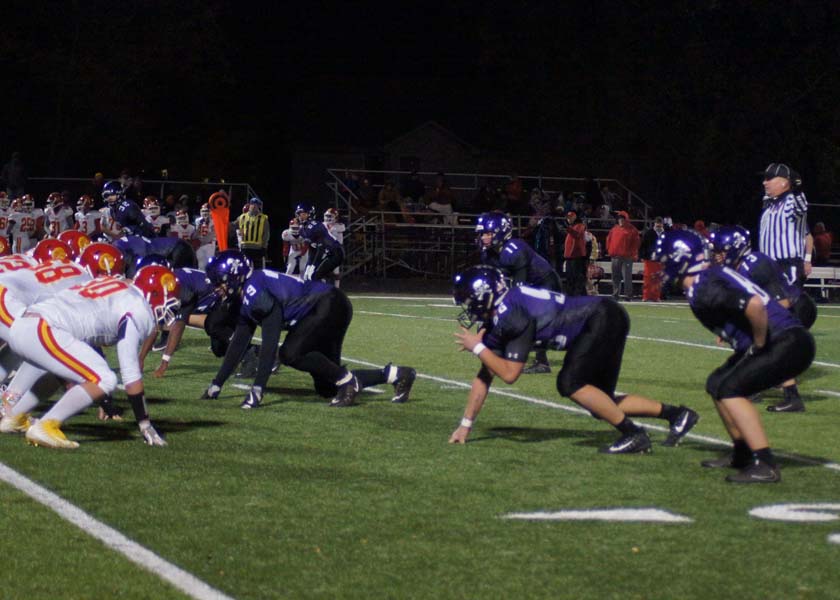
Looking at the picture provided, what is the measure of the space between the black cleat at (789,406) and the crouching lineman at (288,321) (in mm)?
3013

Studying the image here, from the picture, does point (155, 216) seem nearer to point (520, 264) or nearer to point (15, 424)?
point (520, 264)

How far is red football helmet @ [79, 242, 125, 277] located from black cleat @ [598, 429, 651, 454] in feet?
13.2

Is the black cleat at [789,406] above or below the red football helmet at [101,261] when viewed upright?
below

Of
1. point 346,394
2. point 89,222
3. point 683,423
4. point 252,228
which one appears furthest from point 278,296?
point 89,222

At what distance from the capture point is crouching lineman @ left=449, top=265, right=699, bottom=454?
793cm

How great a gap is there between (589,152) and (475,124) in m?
6.24

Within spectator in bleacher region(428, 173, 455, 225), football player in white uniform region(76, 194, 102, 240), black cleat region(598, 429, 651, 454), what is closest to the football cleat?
black cleat region(598, 429, 651, 454)

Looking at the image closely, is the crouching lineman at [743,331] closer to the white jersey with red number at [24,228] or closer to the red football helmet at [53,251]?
the red football helmet at [53,251]

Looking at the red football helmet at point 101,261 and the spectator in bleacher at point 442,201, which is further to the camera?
the spectator in bleacher at point 442,201

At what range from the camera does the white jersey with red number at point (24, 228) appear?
84.6 ft

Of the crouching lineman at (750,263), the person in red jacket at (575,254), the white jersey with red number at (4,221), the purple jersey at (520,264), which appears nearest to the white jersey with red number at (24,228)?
the white jersey with red number at (4,221)

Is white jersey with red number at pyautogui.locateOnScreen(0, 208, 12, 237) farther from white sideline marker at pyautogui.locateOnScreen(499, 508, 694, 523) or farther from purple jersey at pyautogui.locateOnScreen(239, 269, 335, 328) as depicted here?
white sideline marker at pyautogui.locateOnScreen(499, 508, 694, 523)

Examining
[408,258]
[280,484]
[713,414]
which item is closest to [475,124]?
[408,258]

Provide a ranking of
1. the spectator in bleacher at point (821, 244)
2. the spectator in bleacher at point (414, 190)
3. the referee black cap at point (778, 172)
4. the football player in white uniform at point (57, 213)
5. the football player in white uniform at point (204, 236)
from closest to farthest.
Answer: the referee black cap at point (778, 172), the football player in white uniform at point (204, 236), the football player in white uniform at point (57, 213), the spectator in bleacher at point (821, 244), the spectator in bleacher at point (414, 190)
